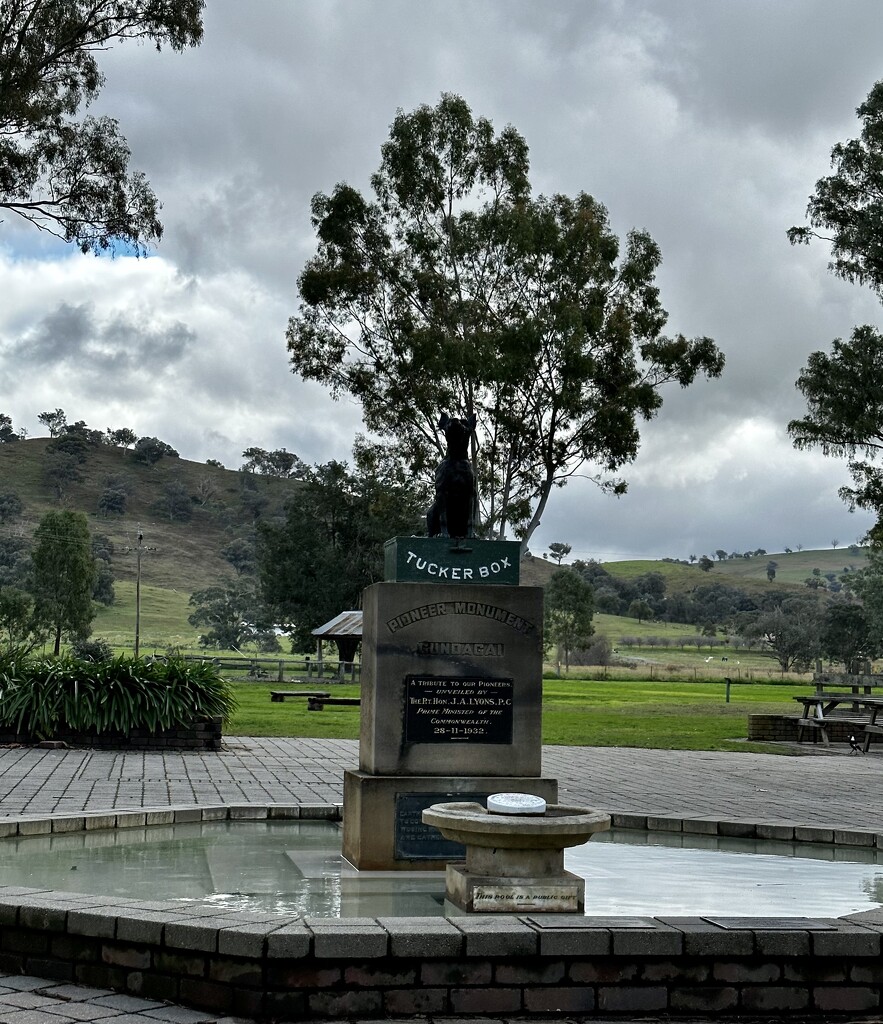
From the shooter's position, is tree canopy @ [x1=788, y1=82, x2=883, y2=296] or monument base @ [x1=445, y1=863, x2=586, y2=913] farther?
tree canopy @ [x1=788, y1=82, x2=883, y2=296]

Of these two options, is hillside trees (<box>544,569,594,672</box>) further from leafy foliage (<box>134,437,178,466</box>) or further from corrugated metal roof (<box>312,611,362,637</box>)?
leafy foliage (<box>134,437,178,466</box>)

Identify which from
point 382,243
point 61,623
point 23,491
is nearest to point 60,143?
point 382,243

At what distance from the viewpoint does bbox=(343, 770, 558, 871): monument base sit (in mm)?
7086

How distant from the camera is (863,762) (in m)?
17.8

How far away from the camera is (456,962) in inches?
179

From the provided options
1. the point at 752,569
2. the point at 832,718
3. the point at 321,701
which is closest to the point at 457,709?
the point at 832,718

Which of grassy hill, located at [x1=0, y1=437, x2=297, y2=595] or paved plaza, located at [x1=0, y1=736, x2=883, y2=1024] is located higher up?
grassy hill, located at [x1=0, y1=437, x2=297, y2=595]

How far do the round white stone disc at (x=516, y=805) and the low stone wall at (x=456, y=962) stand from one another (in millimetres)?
825

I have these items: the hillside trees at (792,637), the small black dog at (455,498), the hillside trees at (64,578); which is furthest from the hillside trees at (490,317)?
the hillside trees at (792,637)

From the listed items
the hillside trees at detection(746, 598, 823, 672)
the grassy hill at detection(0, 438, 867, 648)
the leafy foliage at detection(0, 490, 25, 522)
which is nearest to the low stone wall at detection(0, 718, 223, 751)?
the hillside trees at detection(746, 598, 823, 672)

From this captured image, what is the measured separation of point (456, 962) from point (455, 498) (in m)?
3.44

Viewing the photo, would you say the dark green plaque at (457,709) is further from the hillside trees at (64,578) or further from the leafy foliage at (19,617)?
the hillside trees at (64,578)

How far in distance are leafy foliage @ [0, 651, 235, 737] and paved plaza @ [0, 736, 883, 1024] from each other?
0.66 metres

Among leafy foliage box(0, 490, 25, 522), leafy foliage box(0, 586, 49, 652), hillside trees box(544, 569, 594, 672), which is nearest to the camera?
leafy foliage box(0, 586, 49, 652)
